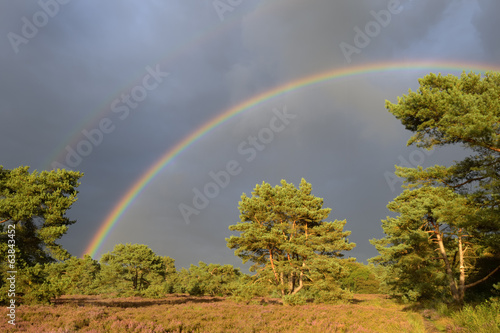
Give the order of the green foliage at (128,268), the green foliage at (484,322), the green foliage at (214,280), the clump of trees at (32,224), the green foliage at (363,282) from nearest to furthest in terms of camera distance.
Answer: the green foliage at (484,322) < the clump of trees at (32,224) < the green foliage at (128,268) < the green foliage at (214,280) < the green foliage at (363,282)

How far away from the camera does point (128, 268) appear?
127 feet

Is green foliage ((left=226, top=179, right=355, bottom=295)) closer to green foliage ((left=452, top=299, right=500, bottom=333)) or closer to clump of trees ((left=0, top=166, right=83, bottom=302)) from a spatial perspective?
green foliage ((left=452, top=299, right=500, bottom=333))

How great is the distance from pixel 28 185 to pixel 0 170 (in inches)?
106

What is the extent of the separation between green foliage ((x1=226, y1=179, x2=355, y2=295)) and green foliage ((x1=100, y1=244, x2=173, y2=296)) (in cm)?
1708

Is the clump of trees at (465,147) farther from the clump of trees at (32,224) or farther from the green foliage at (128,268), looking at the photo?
the green foliage at (128,268)

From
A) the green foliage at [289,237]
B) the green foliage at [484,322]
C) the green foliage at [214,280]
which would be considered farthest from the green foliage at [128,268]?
the green foliage at [484,322]

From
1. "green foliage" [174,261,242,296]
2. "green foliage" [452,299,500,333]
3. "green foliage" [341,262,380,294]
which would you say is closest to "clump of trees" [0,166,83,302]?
"green foliage" [452,299,500,333]

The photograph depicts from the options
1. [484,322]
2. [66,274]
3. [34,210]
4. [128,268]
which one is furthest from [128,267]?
[484,322]

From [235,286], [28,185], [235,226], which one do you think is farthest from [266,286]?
[28,185]

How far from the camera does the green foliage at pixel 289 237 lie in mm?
24656

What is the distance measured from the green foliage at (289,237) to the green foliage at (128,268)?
1708 centimetres

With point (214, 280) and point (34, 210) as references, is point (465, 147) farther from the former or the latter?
point (214, 280)

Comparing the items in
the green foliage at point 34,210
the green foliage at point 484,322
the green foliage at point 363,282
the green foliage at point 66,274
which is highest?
the green foliage at point 34,210

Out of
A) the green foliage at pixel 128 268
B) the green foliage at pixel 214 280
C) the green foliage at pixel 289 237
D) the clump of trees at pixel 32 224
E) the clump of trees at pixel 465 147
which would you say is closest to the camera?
the clump of trees at pixel 465 147
